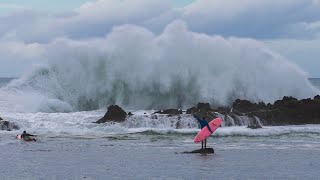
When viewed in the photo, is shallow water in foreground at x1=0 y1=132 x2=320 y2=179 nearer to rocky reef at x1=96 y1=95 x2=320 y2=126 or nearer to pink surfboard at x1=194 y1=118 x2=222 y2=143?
pink surfboard at x1=194 y1=118 x2=222 y2=143

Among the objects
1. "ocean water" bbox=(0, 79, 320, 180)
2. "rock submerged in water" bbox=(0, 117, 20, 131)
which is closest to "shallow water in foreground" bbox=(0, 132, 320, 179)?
"ocean water" bbox=(0, 79, 320, 180)

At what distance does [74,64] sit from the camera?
54.8 metres

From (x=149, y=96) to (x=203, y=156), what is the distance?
1121 inches

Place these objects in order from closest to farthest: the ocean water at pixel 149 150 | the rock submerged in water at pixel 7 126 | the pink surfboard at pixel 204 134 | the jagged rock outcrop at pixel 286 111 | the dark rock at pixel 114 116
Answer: the ocean water at pixel 149 150
the pink surfboard at pixel 204 134
the rock submerged in water at pixel 7 126
the dark rock at pixel 114 116
the jagged rock outcrop at pixel 286 111

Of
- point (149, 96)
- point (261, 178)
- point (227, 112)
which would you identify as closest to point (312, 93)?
point (149, 96)

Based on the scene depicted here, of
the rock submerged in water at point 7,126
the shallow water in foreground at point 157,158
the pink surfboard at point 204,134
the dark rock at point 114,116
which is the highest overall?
the dark rock at point 114,116

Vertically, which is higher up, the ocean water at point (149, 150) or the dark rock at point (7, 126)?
the dark rock at point (7, 126)

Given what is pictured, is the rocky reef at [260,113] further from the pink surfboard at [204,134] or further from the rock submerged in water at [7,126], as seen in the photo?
the pink surfboard at [204,134]

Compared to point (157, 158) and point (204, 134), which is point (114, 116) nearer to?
point (204, 134)

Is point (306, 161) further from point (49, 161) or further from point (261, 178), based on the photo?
point (49, 161)

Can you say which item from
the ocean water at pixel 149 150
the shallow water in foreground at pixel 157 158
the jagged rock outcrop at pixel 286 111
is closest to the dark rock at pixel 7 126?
the ocean water at pixel 149 150

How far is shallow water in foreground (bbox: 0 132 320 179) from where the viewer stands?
1878 centimetres

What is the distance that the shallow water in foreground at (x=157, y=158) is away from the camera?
1878cm

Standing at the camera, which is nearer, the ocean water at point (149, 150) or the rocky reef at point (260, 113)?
the ocean water at point (149, 150)
